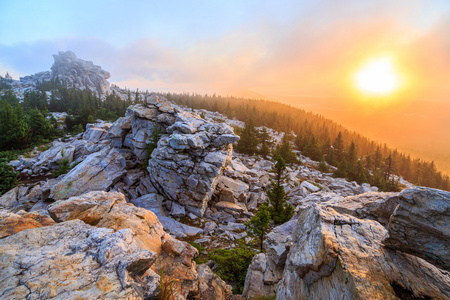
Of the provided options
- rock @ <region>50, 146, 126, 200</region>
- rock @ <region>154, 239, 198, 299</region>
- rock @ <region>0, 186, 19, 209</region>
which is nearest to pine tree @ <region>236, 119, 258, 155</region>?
rock @ <region>50, 146, 126, 200</region>

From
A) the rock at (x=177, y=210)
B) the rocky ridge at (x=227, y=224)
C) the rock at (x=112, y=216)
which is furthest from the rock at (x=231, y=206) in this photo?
the rock at (x=112, y=216)

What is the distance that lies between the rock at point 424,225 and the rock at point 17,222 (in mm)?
14697

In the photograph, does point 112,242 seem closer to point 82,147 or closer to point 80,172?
point 80,172

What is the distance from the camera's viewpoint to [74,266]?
5613mm

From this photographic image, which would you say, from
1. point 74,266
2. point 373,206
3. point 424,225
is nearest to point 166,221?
point 74,266

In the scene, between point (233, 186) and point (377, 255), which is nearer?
point (377, 255)

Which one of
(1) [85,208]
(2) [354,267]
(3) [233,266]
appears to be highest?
(2) [354,267]

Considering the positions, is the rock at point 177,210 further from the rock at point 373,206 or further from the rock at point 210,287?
the rock at point 373,206

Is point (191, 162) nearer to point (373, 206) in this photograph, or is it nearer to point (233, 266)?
point (233, 266)

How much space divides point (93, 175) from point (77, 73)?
187252 millimetres

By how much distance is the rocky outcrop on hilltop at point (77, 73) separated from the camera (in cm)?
14962

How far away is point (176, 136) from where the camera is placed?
1009 inches

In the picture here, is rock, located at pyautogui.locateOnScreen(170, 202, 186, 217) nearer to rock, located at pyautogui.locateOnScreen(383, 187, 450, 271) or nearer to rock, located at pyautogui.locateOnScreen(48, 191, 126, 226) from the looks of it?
rock, located at pyautogui.locateOnScreen(48, 191, 126, 226)

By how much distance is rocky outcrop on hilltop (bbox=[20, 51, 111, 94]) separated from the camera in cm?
14962
